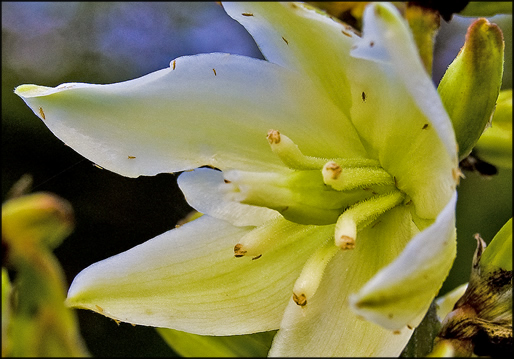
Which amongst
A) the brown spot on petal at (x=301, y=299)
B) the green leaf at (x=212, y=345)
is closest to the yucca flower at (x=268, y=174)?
the brown spot on petal at (x=301, y=299)

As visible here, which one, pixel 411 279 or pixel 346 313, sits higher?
pixel 411 279

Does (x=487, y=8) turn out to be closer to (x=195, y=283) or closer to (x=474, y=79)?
(x=474, y=79)

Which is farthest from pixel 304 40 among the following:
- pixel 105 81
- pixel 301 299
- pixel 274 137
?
pixel 105 81

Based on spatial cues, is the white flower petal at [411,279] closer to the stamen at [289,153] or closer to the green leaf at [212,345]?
the stamen at [289,153]

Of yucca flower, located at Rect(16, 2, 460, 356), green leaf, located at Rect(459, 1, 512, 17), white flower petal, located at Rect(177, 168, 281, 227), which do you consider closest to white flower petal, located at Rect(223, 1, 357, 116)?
yucca flower, located at Rect(16, 2, 460, 356)

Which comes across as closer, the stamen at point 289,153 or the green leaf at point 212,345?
the stamen at point 289,153

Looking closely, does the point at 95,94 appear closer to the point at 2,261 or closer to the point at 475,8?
the point at 475,8

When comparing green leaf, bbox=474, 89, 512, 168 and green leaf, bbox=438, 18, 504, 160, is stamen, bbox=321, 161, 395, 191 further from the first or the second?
green leaf, bbox=474, 89, 512, 168
